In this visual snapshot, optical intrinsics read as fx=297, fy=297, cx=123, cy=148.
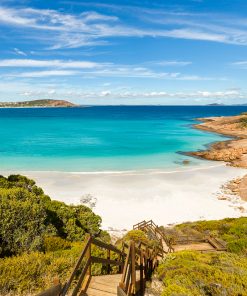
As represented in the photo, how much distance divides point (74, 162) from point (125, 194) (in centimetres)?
1737

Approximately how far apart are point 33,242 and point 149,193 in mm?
19408

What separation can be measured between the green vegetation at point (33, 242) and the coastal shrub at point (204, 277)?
2.34 metres

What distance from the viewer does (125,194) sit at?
28.6m

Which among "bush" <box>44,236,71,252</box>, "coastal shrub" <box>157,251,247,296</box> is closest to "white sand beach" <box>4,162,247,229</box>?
"bush" <box>44,236,71,252</box>

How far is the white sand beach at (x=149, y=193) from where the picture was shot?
2402 cm

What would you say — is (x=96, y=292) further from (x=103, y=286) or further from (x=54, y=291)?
(x=54, y=291)

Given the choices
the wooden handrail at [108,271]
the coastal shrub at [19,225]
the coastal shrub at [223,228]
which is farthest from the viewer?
the coastal shrub at [223,228]

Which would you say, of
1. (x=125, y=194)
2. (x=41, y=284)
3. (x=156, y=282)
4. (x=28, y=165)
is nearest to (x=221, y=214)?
(x=125, y=194)

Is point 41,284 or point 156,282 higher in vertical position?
point 41,284

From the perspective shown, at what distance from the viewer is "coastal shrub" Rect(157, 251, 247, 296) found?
25.9ft

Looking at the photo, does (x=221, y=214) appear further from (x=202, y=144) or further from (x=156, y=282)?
(x=202, y=144)

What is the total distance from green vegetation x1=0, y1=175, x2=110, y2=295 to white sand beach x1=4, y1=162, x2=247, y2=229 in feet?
22.9

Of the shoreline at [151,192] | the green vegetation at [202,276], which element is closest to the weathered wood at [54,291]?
the green vegetation at [202,276]

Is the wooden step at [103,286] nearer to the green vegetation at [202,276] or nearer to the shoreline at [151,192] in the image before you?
the green vegetation at [202,276]
